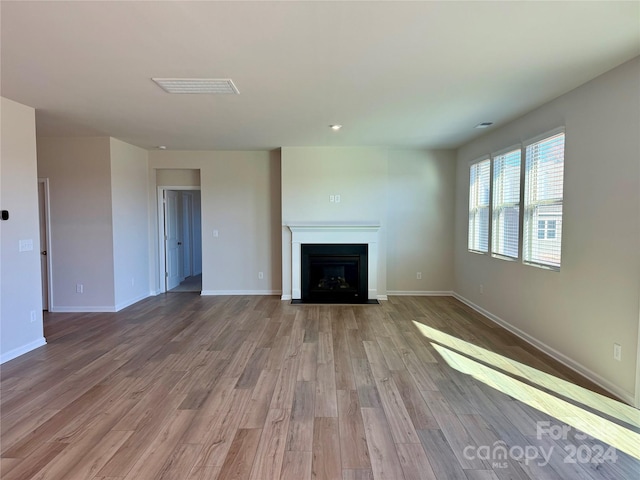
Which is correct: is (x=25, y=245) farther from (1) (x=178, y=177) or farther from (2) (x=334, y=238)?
(2) (x=334, y=238)

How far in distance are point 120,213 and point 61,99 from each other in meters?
2.18

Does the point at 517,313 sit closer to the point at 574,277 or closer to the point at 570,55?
the point at 574,277

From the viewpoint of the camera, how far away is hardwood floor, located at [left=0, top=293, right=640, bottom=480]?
1.81 metres

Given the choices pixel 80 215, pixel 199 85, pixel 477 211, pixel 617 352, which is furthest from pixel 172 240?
pixel 617 352

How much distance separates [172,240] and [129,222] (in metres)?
1.22

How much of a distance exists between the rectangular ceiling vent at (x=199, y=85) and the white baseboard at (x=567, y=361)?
4.03 meters

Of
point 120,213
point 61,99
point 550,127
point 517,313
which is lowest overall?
point 517,313

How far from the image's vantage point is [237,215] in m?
5.89

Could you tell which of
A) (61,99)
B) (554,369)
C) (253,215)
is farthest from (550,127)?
(61,99)

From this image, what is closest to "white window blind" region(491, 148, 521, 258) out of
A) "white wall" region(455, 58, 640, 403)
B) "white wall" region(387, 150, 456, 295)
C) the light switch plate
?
"white wall" region(455, 58, 640, 403)

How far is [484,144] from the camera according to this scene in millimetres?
4730

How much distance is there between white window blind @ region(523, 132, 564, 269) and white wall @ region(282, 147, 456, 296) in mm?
2095

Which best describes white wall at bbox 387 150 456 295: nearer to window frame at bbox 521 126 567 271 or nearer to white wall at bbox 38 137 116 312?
window frame at bbox 521 126 567 271

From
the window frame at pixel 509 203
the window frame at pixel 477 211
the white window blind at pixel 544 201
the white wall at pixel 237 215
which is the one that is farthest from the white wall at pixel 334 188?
the white window blind at pixel 544 201
